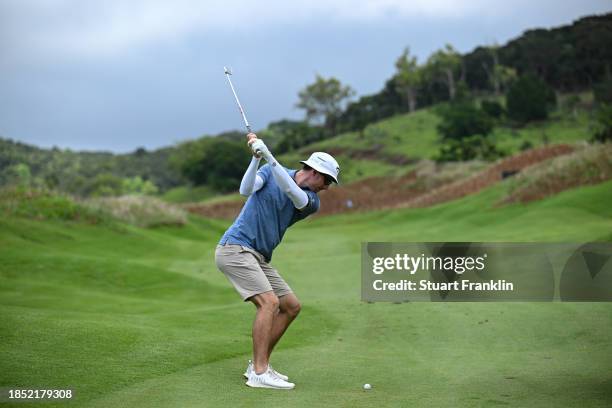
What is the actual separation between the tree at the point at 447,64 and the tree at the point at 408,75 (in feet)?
6.81

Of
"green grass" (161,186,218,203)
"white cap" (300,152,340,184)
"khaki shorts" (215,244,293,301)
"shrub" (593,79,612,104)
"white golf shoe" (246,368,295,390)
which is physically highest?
"shrub" (593,79,612,104)

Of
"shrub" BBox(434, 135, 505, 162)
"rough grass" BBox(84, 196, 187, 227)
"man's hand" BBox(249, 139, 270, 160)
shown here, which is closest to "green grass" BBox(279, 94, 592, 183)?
"shrub" BBox(434, 135, 505, 162)

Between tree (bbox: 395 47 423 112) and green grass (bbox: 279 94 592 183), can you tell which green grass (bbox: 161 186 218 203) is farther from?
tree (bbox: 395 47 423 112)

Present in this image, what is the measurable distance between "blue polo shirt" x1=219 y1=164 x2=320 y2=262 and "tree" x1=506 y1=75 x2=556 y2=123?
87.8m

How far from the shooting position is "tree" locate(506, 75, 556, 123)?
3654 inches

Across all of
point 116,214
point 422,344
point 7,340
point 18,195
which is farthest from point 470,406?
point 116,214

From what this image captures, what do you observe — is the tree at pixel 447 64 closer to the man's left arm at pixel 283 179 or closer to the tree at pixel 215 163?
the tree at pixel 215 163

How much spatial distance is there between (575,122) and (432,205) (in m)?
47.7

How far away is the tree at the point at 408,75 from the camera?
124188 millimetres

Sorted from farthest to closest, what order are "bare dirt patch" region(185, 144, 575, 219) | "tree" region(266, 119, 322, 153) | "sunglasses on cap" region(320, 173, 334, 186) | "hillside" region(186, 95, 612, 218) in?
1. "tree" region(266, 119, 322, 153)
2. "hillside" region(186, 95, 612, 218)
3. "bare dirt patch" region(185, 144, 575, 219)
4. "sunglasses on cap" region(320, 173, 334, 186)

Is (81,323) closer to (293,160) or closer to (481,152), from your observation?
(481,152)

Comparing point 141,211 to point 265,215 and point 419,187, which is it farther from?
point 265,215

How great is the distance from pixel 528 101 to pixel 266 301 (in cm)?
8824

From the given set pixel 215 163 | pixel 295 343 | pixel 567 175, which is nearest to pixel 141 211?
pixel 567 175
